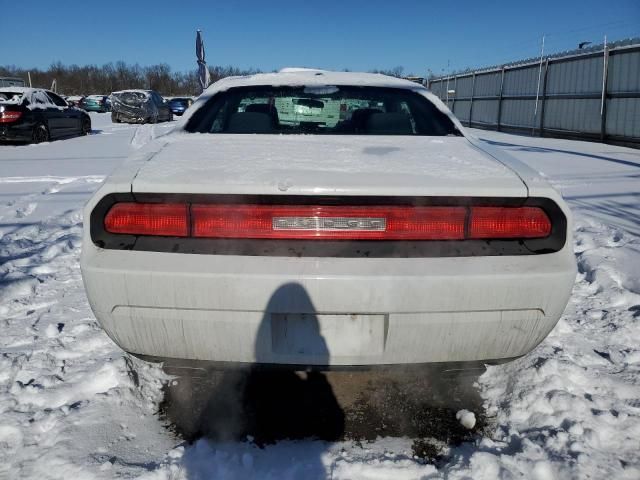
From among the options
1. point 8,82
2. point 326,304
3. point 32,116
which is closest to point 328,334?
point 326,304

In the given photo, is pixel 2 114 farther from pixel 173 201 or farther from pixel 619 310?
pixel 619 310

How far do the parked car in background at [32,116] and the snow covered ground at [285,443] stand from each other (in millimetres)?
9687

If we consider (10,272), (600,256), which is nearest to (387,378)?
(600,256)

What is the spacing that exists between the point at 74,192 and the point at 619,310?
252 inches

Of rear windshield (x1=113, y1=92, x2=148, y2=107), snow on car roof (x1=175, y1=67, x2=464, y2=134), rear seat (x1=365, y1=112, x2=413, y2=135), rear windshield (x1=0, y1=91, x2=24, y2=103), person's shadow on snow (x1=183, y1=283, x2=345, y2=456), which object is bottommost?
person's shadow on snow (x1=183, y1=283, x2=345, y2=456)

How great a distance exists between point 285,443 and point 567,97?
1648 cm

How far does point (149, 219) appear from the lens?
5.82ft

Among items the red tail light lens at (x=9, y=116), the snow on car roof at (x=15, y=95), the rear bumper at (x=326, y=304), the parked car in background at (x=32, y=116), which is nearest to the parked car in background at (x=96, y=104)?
the parked car in background at (x=32, y=116)

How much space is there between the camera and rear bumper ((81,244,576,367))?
1.65 m

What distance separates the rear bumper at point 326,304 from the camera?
1.65 metres

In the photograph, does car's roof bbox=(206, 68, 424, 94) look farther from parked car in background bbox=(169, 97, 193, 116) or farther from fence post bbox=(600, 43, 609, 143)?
parked car in background bbox=(169, 97, 193, 116)

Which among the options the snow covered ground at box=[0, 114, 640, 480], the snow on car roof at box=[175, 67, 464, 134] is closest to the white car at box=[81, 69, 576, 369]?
the snow covered ground at box=[0, 114, 640, 480]

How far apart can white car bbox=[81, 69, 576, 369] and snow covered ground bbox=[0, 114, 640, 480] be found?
346 millimetres

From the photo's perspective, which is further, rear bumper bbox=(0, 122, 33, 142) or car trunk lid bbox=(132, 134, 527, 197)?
rear bumper bbox=(0, 122, 33, 142)
